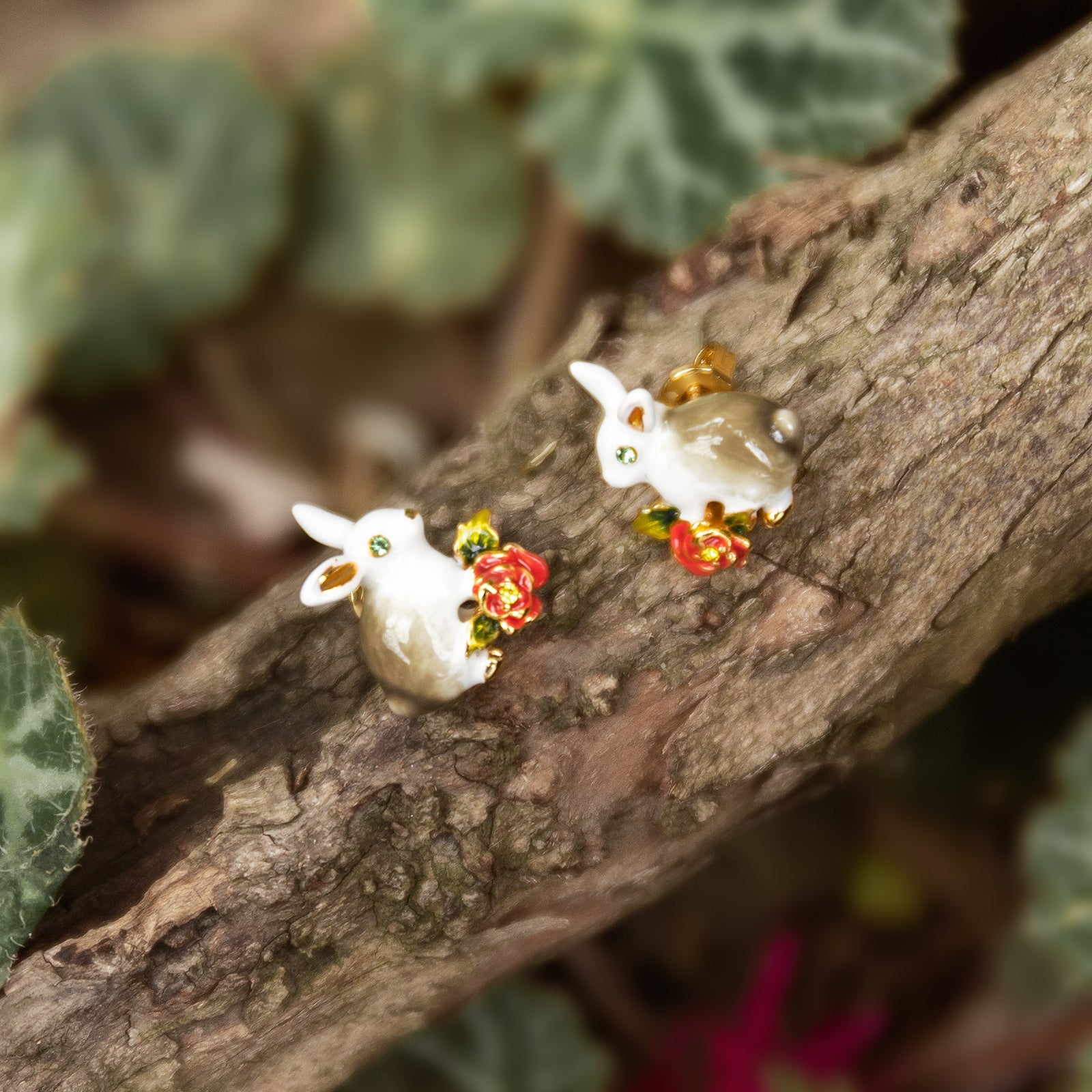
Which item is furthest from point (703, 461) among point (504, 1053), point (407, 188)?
point (407, 188)

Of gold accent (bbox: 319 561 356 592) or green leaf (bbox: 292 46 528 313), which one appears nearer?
gold accent (bbox: 319 561 356 592)

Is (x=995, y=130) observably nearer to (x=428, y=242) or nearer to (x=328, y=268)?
(x=428, y=242)

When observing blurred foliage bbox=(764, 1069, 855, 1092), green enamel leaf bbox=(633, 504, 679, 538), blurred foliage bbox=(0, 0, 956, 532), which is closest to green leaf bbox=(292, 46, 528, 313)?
blurred foliage bbox=(0, 0, 956, 532)

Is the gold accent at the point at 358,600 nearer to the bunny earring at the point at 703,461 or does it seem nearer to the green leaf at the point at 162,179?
the bunny earring at the point at 703,461

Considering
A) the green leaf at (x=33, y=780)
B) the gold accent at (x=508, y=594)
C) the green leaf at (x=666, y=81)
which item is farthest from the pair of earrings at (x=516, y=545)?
the green leaf at (x=666, y=81)

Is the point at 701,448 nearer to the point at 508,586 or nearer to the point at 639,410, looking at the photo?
the point at 639,410

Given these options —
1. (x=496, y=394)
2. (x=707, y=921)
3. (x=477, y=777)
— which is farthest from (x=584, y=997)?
(x=496, y=394)

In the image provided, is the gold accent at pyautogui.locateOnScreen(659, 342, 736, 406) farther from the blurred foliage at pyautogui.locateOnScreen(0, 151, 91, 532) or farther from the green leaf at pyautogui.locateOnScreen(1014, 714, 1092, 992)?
the blurred foliage at pyautogui.locateOnScreen(0, 151, 91, 532)
